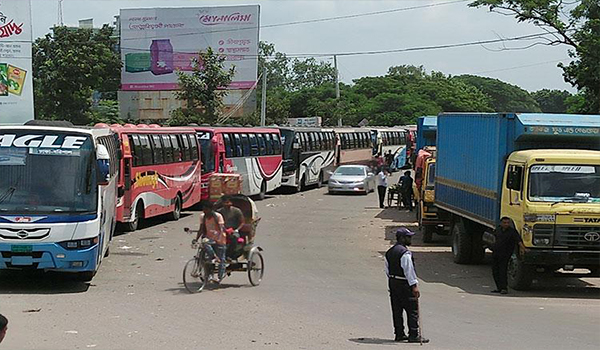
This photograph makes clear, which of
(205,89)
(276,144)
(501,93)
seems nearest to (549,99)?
(501,93)

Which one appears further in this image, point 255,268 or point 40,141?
point 255,268

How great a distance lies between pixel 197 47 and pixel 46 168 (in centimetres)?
5171

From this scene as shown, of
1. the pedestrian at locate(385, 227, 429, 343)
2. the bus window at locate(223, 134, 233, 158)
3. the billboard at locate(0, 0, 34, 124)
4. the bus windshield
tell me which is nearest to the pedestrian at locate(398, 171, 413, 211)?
the bus window at locate(223, 134, 233, 158)

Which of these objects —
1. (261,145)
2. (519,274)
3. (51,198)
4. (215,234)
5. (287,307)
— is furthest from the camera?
(261,145)

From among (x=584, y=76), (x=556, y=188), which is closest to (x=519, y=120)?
(x=556, y=188)

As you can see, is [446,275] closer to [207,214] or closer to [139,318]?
[207,214]

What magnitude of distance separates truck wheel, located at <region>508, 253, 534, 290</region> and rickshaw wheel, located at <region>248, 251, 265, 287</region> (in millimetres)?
4645

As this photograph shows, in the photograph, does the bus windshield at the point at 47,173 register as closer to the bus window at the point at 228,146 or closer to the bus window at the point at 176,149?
the bus window at the point at 176,149

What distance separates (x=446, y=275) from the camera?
17891 millimetres

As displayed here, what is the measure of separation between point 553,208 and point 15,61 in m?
33.7

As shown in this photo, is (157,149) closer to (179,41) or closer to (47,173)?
(47,173)

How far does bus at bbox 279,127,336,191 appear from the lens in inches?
1580

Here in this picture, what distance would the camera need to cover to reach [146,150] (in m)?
24.5

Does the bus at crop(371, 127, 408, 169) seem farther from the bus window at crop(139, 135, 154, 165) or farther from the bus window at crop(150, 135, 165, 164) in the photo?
the bus window at crop(139, 135, 154, 165)
